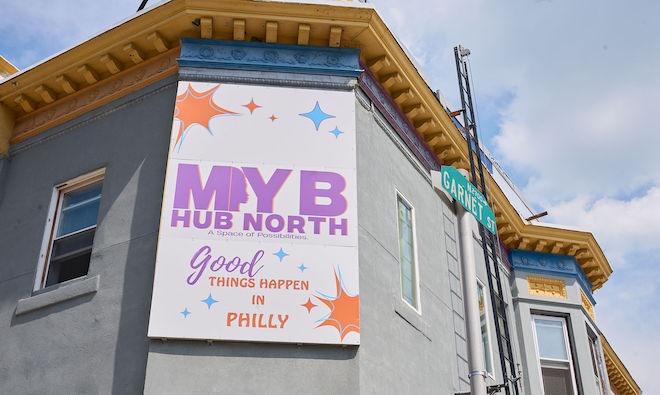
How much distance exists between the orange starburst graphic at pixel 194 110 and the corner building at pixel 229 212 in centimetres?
2

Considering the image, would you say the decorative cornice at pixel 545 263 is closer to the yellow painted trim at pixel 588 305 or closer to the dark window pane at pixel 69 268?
the yellow painted trim at pixel 588 305

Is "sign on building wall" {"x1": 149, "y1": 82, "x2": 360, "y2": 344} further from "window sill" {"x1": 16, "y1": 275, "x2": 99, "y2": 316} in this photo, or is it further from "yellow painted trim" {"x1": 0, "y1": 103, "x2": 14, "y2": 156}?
"yellow painted trim" {"x1": 0, "y1": 103, "x2": 14, "y2": 156}

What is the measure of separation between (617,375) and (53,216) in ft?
72.3

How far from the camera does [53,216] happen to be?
12.3m

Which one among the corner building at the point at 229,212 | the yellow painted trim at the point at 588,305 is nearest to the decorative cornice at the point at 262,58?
the corner building at the point at 229,212

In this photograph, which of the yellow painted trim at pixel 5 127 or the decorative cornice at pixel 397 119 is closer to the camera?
the decorative cornice at pixel 397 119

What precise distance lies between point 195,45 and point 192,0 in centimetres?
69

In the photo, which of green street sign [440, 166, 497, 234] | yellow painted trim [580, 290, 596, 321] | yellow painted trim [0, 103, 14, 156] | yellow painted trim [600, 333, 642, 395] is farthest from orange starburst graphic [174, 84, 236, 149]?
yellow painted trim [600, 333, 642, 395]

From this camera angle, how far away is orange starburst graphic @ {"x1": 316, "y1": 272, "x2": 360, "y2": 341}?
9844mm

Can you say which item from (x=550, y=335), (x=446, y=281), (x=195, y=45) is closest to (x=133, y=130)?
(x=195, y=45)

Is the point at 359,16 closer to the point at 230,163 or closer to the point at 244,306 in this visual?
the point at 230,163

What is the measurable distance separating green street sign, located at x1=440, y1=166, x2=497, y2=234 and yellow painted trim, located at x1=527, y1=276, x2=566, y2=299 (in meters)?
8.93

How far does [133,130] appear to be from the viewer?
1198 cm

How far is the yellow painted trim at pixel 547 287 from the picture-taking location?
58.2 ft
